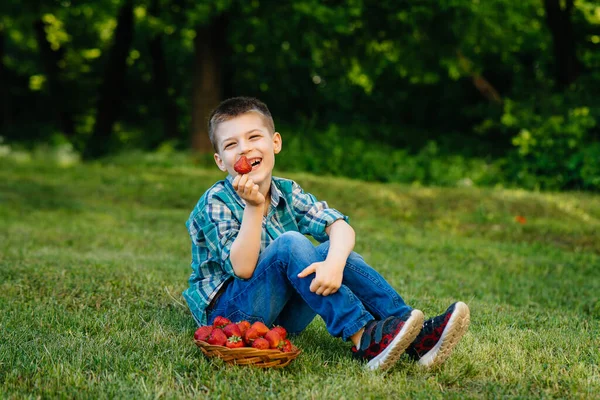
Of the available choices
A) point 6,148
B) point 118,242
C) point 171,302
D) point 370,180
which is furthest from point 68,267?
point 6,148

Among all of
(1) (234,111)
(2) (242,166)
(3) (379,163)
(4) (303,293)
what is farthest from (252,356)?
(3) (379,163)

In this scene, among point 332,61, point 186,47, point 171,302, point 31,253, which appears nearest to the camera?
point 171,302

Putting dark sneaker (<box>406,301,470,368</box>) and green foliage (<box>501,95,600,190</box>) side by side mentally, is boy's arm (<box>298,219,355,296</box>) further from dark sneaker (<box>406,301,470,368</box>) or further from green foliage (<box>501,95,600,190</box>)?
green foliage (<box>501,95,600,190</box>)

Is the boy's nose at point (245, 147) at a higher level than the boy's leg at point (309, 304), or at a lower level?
higher

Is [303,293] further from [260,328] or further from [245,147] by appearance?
[245,147]

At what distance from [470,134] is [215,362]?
1765cm

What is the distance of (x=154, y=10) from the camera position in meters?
18.1

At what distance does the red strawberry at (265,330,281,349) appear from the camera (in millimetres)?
3348

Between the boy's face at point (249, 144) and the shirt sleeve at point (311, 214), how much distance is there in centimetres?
28

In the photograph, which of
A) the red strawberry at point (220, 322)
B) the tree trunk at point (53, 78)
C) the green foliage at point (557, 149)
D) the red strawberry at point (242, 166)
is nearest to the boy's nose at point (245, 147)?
the red strawberry at point (242, 166)

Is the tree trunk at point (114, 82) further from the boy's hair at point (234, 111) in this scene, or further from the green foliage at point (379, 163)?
the boy's hair at point (234, 111)

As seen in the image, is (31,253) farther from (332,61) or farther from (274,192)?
(332,61)

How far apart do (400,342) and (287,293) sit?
2.34 feet

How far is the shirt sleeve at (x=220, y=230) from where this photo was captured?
11.9 ft
